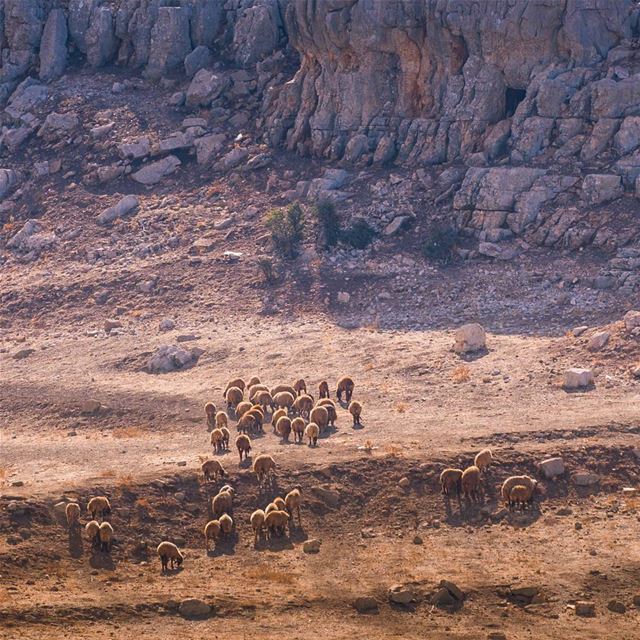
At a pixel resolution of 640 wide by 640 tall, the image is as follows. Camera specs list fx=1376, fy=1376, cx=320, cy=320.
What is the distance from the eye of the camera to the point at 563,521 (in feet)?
79.0

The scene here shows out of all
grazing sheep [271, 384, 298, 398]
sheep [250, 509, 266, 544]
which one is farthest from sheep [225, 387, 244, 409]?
sheep [250, 509, 266, 544]

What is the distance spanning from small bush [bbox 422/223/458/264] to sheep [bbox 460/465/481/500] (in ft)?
53.0

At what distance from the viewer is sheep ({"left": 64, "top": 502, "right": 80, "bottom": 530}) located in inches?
934

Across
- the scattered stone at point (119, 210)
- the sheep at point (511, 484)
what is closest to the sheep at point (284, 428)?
the sheep at point (511, 484)

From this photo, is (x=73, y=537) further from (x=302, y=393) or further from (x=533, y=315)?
(x=533, y=315)

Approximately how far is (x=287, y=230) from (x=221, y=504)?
18572 mm

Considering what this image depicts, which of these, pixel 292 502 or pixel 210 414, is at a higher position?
pixel 210 414

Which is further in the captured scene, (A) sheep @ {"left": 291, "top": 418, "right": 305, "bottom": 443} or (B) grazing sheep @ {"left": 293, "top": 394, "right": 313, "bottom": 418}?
(B) grazing sheep @ {"left": 293, "top": 394, "right": 313, "bottom": 418}

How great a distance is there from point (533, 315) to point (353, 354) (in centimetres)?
508

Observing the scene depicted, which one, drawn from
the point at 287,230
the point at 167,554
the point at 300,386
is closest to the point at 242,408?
the point at 300,386

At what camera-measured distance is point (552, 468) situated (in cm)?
2534

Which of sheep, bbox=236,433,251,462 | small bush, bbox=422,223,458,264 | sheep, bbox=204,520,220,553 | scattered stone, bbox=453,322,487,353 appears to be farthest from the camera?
small bush, bbox=422,223,458,264

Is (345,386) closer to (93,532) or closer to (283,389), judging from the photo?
(283,389)

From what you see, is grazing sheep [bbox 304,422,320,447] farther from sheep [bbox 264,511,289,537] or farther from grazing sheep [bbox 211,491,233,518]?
sheep [bbox 264,511,289,537]
